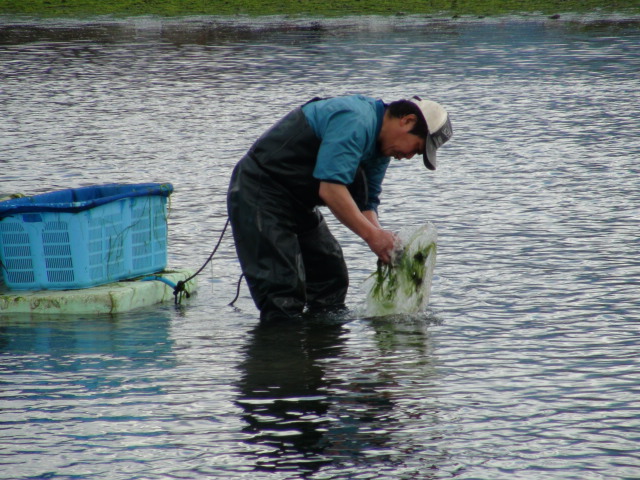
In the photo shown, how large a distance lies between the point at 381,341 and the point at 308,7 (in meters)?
32.1

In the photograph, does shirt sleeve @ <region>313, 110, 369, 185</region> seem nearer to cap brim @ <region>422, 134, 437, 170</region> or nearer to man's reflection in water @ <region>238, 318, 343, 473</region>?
cap brim @ <region>422, 134, 437, 170</region>

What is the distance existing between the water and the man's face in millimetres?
1082

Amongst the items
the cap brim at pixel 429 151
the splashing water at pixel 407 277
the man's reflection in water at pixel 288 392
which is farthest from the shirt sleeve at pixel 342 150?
the man's reflection in water at pixel 288 392

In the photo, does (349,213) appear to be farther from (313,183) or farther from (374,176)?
(374,176)

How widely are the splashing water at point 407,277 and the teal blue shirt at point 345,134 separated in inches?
29.4

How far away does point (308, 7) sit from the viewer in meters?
37.1

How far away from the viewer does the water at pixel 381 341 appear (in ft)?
15.0

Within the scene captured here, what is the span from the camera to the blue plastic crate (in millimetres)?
6465

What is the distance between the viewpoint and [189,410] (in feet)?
16.6


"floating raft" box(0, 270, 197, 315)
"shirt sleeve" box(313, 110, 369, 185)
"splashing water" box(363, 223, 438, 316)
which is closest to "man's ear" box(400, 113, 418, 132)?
"shirt sleeve" box(313, 110, 369, 185)

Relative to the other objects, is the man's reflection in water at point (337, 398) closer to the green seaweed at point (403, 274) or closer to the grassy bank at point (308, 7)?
the green seaweed at point (403, 274)

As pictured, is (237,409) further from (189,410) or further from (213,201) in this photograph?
(213,201)

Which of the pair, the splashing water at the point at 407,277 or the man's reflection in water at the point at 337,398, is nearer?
the man's reflection in water at the point at 337,398

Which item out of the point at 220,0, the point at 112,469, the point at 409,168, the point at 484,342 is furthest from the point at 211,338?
the point at 220,0
